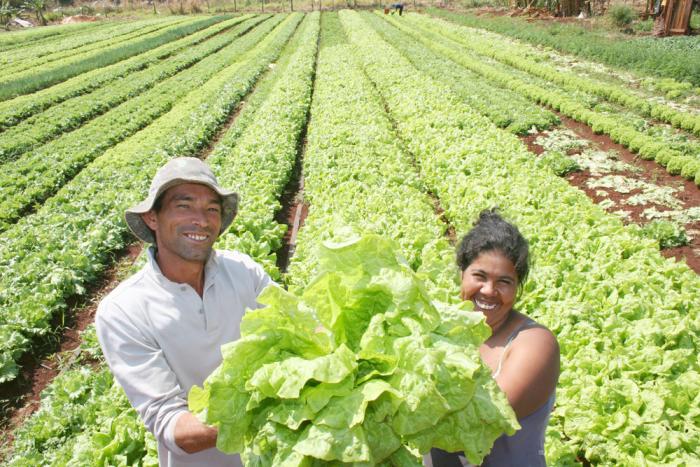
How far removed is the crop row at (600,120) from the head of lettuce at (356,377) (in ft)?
38.1

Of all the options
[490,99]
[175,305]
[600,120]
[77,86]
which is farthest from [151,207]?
[77,86]

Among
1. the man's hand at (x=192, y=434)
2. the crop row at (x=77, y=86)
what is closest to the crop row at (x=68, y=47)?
the crop row at (x=77, y=86)

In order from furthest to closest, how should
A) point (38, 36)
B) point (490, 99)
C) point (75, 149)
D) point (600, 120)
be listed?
1. point (38, 36)
2. point (490, 99)
3. point (75, 149)
4. point (600, 120)

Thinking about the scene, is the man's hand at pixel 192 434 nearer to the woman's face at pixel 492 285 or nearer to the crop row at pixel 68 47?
the woman's face at pixel 492 285

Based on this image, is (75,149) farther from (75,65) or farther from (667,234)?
(75,65)

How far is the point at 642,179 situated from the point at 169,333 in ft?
39.0

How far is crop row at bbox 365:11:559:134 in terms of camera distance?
1498 cm

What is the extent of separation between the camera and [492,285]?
2.89 metres

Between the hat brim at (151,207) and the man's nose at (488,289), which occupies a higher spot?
the hat brim at (151,207)

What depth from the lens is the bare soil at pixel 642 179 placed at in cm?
850

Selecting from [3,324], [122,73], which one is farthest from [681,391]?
[122,73]

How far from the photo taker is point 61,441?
5.10m

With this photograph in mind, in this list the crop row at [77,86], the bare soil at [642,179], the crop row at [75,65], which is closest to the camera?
the bare soil at [642,179]

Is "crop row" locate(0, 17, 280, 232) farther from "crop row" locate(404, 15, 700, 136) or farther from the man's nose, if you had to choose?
"crop row" locate(404, 15, 700, 136)
